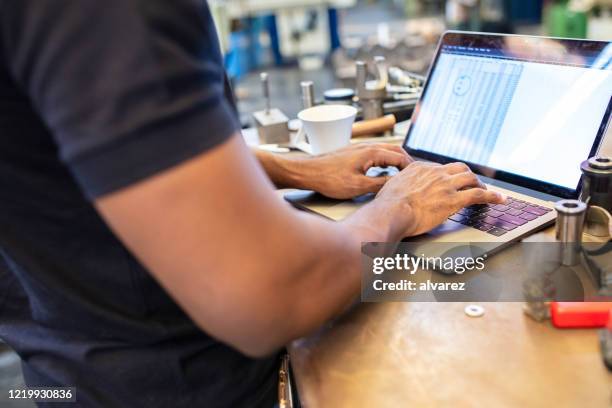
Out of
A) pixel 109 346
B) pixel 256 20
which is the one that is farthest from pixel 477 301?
pixel 256 20

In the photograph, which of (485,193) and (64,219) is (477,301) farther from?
(64,219)

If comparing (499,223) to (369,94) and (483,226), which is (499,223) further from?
(369,94)

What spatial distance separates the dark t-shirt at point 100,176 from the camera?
40 centimetres

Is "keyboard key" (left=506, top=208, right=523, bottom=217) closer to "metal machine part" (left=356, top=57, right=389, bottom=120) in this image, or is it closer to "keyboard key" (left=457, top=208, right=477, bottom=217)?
"keyboard key" (left=457, top=208, right=477, bottom=217)

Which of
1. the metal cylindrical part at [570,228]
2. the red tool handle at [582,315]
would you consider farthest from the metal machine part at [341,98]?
the red tool handle at [582,315]

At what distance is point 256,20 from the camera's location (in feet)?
18.4

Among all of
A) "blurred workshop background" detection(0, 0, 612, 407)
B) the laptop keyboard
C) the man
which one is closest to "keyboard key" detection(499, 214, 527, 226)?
the laptop keyboard

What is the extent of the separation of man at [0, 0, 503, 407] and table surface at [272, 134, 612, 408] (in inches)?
2.6

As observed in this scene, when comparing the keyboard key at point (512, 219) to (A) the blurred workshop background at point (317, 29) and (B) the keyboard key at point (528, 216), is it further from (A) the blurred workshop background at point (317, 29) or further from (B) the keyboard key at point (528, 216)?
(A) the blurred workshop background at point (317, 29)

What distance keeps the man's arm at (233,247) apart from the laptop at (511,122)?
0.95 feet

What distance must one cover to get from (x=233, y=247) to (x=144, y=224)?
0.23 ft

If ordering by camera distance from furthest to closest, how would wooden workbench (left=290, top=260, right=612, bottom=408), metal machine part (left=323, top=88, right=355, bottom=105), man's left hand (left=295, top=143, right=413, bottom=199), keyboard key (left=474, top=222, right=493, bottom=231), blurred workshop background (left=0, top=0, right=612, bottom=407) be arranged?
blurred workshop background (left=0, top=0, right=612, bottom=407)
metal machine part (left=323, top=88, right=355, bottom=105)
man's left hand (left=295, top=143, right=413, bottom=199)
keyboard key (left=474, top=222, right=493, bottom=231)
wooden workbench (left=290, top=260, right=612, bottom=408)

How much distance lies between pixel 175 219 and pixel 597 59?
644 millimetres

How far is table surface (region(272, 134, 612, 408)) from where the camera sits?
1.77 ft
